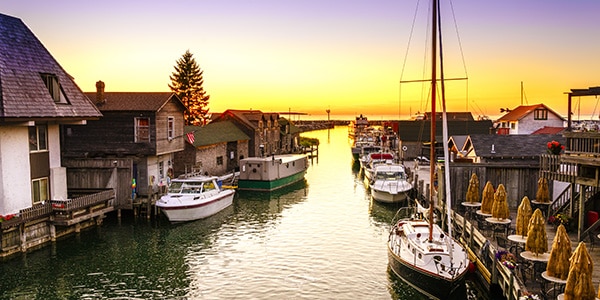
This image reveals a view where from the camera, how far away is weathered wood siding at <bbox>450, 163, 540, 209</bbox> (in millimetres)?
31250

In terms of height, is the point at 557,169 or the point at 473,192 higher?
the point at 557,169

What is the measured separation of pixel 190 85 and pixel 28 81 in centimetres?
6416

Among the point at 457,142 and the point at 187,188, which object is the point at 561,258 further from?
the point at 457,142

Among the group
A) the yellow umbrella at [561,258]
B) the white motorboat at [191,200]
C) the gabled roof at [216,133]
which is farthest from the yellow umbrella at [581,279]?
the gabled roof at [216,133]

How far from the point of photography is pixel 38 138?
99.6 ft

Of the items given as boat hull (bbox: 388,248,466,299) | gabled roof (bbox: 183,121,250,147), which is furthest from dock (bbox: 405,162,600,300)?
gabled roof (bbox: 183,121,250,147)

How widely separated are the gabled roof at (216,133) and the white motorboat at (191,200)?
36.7 feet

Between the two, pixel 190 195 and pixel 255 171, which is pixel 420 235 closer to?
pixel 190 195

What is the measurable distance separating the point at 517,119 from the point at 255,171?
39032mm

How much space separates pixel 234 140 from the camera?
190 ft

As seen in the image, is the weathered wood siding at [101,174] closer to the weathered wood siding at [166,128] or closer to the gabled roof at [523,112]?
the weathered wood siding at [166,128]

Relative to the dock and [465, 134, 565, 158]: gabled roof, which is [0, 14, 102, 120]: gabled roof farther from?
[465, 134, 565, 158]: gabled roof

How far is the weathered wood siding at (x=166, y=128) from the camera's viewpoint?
38125mm

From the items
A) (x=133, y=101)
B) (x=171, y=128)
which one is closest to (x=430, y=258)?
(x=171, y=128)
